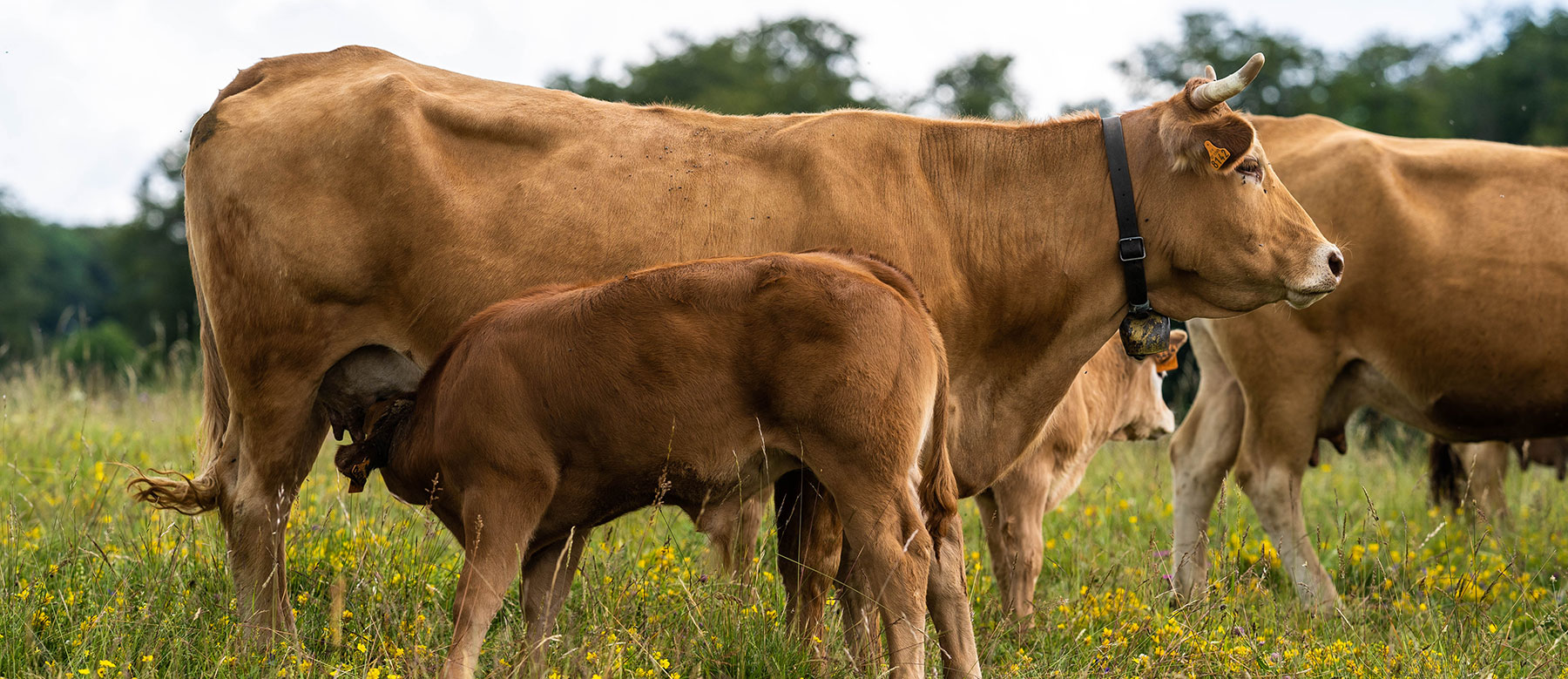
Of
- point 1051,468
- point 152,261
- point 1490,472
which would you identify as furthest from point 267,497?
point 152,261

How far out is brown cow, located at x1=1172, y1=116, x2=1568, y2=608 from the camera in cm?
625

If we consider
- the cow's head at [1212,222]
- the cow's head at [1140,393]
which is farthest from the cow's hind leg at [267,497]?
the cow's head at [1140,393]

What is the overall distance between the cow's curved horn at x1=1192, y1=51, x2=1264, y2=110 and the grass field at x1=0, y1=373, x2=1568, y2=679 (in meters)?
1.50

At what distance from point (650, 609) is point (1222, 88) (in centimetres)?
283

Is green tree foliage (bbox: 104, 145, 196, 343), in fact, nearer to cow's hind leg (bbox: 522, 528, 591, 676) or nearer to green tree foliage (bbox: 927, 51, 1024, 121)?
green tree foliage (bbox: 927, 51, 1024, 121)

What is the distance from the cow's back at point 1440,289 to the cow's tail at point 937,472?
10.3ft

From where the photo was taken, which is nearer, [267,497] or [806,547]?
[806,547]

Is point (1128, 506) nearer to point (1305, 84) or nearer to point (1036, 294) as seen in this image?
point (1036, 294)

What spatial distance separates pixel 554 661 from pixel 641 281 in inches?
45.8

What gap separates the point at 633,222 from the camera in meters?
4.57

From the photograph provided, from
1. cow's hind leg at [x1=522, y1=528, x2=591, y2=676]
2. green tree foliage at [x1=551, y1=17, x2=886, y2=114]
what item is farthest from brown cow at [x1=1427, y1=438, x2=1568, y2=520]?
green tree foliage at [x1=551, y1=17, x2=886, y2=114]

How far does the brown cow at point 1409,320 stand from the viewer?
6250 mm

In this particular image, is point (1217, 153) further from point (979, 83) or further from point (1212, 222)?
point (979, 83)

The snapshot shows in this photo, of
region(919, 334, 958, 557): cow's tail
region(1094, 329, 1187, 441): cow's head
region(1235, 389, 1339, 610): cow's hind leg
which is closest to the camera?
region(919, 334, 958, 557): cow's tail
